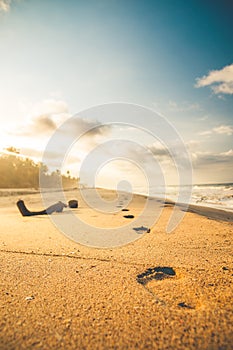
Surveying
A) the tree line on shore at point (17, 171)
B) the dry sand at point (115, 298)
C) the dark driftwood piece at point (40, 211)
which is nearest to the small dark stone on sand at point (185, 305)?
the dry sand at point (115, 298)

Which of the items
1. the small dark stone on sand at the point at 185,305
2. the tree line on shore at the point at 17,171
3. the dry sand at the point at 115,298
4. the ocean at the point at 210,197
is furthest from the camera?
the tree line on shore at the point at 17,171

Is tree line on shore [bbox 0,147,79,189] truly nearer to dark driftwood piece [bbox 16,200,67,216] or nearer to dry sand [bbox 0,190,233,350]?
dark driftwood piece [bbox 16,200,67,216]

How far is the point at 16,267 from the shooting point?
201 centimetres

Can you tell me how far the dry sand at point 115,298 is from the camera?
108 cm

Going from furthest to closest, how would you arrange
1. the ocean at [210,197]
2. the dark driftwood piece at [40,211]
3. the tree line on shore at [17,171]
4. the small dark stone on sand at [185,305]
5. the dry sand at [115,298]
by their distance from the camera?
the tree line on shore at [17,171] < the ocean at [210,197] < the dark driftwood piece at [40,211] < the small dark stone on sand at [185,305] < the dry sand at [115,298]

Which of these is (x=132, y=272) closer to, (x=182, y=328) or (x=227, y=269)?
(x=182, y=328)

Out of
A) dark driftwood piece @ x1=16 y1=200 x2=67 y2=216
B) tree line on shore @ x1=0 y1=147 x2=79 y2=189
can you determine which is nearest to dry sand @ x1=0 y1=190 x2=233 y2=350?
dark driftwood piece @ x1=16 y1=200 x2=67 y2=216

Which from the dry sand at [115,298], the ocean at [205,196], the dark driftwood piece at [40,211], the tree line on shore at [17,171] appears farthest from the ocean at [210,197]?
the tree line on shore at [17,171]

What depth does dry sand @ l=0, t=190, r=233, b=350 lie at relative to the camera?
1.08 m

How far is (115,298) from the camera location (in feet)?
4.84

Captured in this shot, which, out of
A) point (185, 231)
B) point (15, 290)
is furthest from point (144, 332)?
point (185, 231)

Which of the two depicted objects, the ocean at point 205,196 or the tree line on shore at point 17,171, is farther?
the tree line on shore at point 17,171

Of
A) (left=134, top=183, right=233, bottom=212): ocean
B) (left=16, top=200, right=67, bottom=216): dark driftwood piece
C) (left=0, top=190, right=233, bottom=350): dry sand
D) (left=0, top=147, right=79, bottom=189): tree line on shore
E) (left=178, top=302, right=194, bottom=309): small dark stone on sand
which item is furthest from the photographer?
(left=0, top=147, right=79, bottom=189): tree line on shore

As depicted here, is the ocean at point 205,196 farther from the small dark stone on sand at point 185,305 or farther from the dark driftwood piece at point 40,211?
the small dark stone on sand at point 185,305
